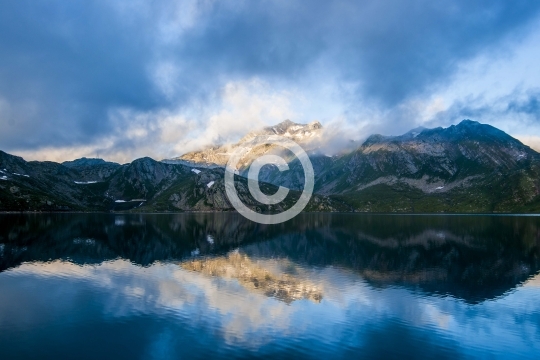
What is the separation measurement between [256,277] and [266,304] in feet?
66.4

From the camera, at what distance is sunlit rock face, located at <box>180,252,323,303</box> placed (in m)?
58.2

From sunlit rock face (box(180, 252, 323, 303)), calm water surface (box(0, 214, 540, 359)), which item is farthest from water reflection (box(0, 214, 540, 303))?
sunlit rock face (box(180, 252, 323, 303))

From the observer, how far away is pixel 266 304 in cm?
5194

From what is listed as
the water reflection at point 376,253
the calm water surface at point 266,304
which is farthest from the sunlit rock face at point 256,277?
the water reflection at point 376,253

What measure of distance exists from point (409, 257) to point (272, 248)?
1607 inches

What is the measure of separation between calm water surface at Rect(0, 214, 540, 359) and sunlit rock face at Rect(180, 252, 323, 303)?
0.27 m

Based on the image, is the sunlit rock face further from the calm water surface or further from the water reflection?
the water reflection

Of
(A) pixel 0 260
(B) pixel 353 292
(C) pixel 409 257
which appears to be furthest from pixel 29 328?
(C) pixel 409 257

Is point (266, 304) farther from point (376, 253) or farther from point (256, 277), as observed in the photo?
point (376, 253)

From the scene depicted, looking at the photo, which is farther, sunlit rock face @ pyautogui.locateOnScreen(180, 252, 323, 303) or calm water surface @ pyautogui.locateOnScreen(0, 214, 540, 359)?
sunlit rock face @ pyautogui.locateOnScreen(180, 252, 323, 303)

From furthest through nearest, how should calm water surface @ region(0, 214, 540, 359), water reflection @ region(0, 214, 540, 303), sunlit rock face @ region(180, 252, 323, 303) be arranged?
water reflection @ region(0, 214, 540, 303) < sunlit rock face @ region(180, 252, 323, 303) < calm water surface @ region(0, 214, 540, 359)

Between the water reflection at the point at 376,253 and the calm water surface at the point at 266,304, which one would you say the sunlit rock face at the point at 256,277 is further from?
the water reflection at the point at 376,253

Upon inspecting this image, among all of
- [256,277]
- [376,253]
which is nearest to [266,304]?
[256,277]

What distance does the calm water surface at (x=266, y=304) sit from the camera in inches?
1441
